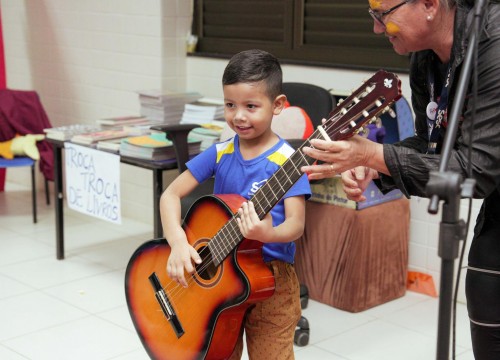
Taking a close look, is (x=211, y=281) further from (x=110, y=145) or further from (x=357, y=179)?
(x=110, y=145)

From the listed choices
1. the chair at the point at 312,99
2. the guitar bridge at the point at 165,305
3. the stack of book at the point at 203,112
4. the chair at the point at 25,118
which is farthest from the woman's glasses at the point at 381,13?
the chair at the point at 25,118

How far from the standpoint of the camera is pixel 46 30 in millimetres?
5148

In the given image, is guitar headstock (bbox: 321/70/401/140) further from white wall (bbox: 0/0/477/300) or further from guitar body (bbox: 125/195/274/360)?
white wall (bbox: 0/0/477/300)

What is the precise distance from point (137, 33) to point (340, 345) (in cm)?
234

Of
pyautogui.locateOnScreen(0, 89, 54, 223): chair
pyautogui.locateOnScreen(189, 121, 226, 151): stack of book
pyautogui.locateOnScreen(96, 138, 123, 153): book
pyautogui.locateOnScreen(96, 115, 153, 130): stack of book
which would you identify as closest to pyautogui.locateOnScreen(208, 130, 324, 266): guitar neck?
pyautogui.locateOnScreen(189, 121, 226, 151): stack of book

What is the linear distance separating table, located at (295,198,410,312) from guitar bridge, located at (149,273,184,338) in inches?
49.1

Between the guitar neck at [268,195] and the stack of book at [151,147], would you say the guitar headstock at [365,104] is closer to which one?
the guitar neck at [268,195]

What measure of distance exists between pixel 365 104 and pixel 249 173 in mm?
521

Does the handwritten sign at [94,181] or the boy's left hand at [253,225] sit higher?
the boy's left hand at [253,225]

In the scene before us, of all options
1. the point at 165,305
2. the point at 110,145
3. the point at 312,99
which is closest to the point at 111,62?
the point at 110,145

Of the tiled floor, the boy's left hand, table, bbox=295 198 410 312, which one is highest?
the boy's left hand

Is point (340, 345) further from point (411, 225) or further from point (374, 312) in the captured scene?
point (411, 225)

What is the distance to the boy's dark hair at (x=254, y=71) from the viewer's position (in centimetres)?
207

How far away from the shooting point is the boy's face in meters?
2.06
